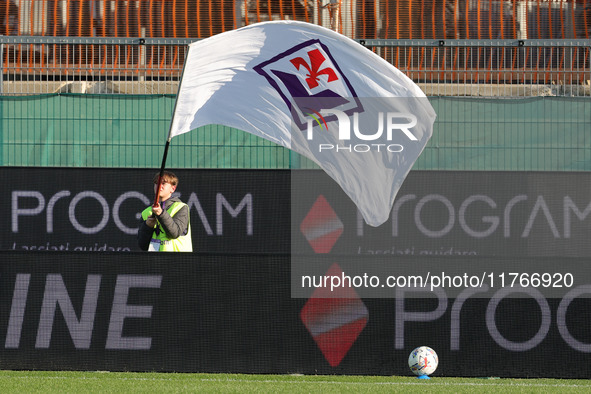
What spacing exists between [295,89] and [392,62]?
4.77 metres

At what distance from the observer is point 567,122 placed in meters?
13.1

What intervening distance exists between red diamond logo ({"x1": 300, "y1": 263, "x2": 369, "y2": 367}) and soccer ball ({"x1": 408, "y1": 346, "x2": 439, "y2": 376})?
1.55 ft

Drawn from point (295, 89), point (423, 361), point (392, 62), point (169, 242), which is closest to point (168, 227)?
point (169, 242)

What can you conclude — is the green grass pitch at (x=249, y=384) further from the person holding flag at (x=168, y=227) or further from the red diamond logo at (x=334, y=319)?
the person holding flag at (x=168, y=227)

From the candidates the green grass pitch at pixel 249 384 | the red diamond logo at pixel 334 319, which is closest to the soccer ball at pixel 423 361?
the green grass pitch at pixel 249 384

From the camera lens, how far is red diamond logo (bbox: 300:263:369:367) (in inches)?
361

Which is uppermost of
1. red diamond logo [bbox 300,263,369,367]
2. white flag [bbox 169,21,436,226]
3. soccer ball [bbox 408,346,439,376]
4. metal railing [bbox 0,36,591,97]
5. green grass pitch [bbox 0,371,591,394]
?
metal railing [bbox 0,36,591,97]

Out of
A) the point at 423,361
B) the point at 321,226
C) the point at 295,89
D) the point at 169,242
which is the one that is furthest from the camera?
the point at 321,226

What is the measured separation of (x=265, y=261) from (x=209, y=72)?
1805 millimetres

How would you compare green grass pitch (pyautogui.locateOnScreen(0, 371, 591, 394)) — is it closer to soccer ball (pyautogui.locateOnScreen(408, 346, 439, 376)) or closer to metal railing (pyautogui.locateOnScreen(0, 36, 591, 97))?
soccer ball (pyautogui.locateOnScreen(408, 346, 439, 376))

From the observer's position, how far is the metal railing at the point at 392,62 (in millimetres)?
12523

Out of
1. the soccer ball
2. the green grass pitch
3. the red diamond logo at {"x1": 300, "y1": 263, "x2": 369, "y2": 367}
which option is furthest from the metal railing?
the green grass pitch

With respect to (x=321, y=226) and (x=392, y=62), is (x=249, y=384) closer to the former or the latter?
(x=321, y=226)

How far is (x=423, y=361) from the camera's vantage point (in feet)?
29.4
